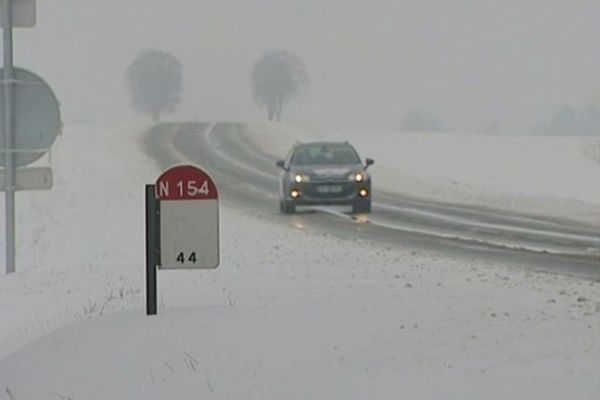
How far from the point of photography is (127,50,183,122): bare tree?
129875 mm

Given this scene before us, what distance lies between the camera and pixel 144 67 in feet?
429

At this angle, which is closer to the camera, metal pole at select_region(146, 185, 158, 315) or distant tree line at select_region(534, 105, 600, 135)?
metal pole at select_region(146, 185, 158, 315)

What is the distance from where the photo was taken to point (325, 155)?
23453 millimetres

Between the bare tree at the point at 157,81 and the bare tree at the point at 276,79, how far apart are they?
413 inches

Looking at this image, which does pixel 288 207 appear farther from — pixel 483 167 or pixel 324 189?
pixel 483 167

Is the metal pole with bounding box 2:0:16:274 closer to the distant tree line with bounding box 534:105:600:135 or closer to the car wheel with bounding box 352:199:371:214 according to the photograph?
the car wheel with bounding box 352:199:371:214

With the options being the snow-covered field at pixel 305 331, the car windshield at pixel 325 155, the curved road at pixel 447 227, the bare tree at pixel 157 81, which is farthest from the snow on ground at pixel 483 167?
the bare tree at pixel 157 81

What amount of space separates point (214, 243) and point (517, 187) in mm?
28890

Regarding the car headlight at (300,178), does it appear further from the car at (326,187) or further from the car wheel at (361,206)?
the car wheel at (361,206)

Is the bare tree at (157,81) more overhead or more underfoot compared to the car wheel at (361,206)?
more overhead

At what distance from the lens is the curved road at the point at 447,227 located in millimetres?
14617

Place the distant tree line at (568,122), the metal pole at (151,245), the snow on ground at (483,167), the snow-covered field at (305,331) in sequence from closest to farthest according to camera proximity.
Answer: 1. the snow-covered field at (305,331)
2. the metal pole at (151,245)
3. the snow on ground at (483,167)
4. the distant tree line at (568,122)

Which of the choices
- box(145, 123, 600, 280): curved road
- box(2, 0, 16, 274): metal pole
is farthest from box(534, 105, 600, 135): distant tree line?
box(2, 0, 16, 274): metal pole

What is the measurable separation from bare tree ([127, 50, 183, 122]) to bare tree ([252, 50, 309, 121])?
1050 centimetres
